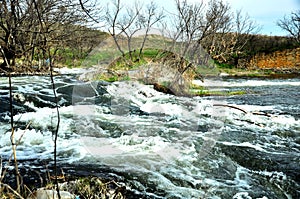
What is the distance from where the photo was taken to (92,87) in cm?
1039

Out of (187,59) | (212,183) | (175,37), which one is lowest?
(212,183)

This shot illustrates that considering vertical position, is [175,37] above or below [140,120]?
above

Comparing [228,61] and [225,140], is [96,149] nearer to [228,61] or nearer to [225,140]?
[225,140]

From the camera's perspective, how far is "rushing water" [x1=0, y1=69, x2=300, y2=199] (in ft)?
11.1

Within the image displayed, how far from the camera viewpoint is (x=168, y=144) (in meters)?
4.74

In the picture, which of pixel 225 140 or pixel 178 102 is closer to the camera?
pixel 225 140

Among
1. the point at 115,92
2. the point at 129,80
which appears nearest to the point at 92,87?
the point at 115,92

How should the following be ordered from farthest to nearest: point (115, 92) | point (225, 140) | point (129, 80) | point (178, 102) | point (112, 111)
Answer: point (129, 80) → point (115, 92) → point (178, 102) → point (112, 111) → point (225, 140)

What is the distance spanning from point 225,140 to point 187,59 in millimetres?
7178

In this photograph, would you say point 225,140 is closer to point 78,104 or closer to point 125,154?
point 125,154

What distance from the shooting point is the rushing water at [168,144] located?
3375 millimetres

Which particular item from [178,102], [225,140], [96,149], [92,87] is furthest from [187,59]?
[96,149]

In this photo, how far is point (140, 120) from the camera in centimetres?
660

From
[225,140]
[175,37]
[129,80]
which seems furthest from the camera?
[175,37]
